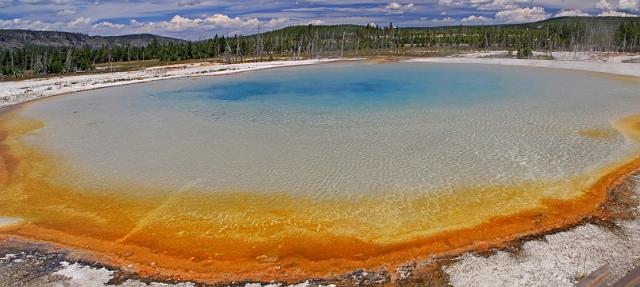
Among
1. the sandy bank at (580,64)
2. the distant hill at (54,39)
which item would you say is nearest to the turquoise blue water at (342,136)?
the sandy bank at (580,64)

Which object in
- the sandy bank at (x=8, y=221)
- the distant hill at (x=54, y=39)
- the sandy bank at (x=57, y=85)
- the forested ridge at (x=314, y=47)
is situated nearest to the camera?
the sandy bank at (x=8, y=221)

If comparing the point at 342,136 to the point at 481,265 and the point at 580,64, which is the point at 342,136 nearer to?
the point at 481,265

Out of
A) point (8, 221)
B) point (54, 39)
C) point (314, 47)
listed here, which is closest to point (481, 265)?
point (8, 221)

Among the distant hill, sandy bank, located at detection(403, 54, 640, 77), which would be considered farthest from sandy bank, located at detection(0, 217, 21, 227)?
the distant hill

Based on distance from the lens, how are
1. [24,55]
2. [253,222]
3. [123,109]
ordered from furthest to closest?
[24,55] < [123,109] < [253,222]

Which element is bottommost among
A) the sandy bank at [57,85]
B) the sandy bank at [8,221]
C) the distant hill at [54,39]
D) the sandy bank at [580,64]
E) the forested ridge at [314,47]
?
the sandy bank at [8,221]

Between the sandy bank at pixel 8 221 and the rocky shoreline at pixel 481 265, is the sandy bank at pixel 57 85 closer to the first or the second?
the sandy bank at pixel 8 221

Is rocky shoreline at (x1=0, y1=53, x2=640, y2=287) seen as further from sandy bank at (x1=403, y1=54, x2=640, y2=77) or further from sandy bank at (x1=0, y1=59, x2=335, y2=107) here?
sandy bank at (x1=403, y1=54, x2=640, y2=77)

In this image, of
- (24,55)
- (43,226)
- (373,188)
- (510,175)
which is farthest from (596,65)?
(24,55)

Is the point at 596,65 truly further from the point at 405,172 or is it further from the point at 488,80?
the point at 405,172
